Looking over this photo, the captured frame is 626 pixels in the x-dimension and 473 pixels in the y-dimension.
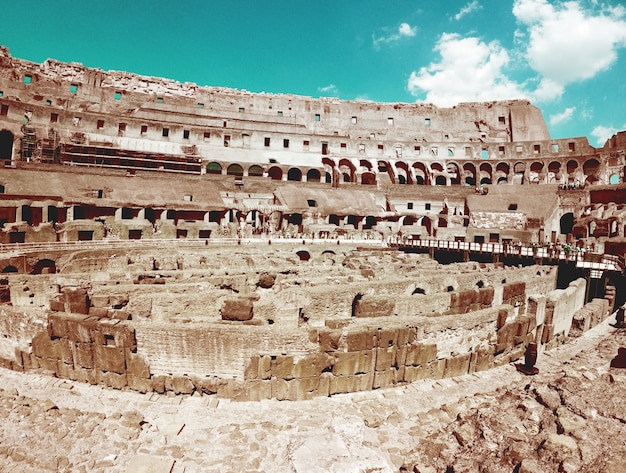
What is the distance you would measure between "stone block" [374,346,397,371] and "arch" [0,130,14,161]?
3947 cm

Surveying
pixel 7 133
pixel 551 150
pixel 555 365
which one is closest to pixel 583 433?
pixel 555 365

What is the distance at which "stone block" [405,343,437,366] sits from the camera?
8.90 metres

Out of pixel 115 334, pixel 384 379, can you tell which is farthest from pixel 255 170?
pixel 384 379

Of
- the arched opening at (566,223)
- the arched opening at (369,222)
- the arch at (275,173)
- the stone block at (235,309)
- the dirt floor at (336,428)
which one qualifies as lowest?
the dirt floor at (336,428)

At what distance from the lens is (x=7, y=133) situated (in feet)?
107

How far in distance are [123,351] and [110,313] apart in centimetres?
138

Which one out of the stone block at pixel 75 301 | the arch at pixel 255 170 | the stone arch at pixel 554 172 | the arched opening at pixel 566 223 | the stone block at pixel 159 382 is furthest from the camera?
the stone arch at pixel 554 172

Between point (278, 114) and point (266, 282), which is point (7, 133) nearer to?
point (278, 114)

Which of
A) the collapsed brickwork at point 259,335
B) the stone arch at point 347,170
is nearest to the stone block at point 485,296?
the collapsed brickwork at point 259,335

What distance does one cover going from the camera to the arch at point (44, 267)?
56.1 feet

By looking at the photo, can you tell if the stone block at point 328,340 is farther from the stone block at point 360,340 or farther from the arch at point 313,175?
the arch at point 313,175

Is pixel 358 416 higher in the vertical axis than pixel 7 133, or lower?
lower

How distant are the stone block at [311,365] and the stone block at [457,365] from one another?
349cm

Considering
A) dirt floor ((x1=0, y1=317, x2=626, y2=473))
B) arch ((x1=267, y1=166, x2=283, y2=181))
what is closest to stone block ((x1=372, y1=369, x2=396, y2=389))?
dirt floor ((x1=0, y1=317, x2=626, y2=473))
